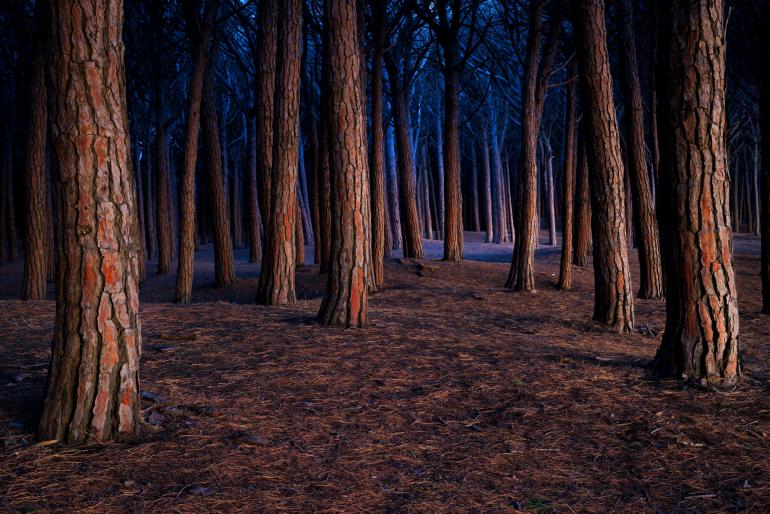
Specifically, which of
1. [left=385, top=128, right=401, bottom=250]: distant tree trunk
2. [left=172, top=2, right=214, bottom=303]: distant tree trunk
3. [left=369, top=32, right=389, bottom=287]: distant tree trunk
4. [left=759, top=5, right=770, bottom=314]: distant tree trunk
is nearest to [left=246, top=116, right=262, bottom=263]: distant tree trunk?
[left=385, top=128, right=401, bottom=250]: distant tree trunk

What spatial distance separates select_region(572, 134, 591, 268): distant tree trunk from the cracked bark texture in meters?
8.68

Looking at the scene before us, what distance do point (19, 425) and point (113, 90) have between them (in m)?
2.17

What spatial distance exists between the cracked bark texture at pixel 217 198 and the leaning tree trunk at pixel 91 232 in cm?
1049

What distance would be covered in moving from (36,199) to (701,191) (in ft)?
35.4

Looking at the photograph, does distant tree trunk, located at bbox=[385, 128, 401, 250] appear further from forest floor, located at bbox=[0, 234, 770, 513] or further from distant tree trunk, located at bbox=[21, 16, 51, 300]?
forest floor, located at bbox=[0, 234, 770, 513]

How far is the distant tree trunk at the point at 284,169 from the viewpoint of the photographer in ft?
32.6

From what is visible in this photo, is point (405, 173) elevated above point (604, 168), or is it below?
above

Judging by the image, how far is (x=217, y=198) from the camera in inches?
560

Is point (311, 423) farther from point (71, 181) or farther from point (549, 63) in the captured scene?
point (549, 63)

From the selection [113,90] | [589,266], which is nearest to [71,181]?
[113,90]

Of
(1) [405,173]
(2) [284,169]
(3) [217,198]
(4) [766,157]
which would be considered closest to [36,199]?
(3) [217,198]

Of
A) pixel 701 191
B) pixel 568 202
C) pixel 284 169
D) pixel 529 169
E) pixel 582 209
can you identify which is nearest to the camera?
pixel 701 191

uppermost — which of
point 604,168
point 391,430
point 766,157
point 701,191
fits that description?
point 766,157

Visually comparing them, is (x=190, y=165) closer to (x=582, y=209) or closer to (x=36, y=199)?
(x=36, y=199)
